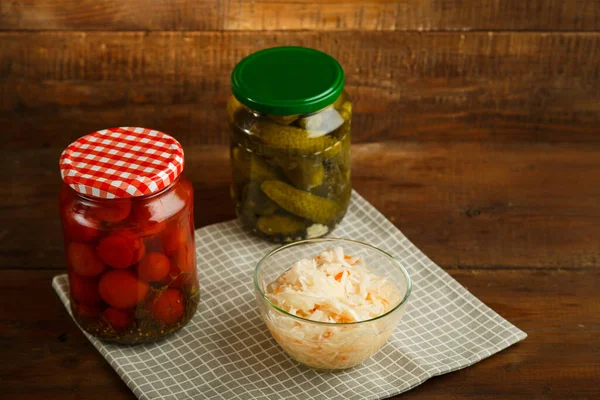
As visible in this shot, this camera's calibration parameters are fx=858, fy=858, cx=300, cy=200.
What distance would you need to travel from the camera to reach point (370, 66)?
167 centimetres

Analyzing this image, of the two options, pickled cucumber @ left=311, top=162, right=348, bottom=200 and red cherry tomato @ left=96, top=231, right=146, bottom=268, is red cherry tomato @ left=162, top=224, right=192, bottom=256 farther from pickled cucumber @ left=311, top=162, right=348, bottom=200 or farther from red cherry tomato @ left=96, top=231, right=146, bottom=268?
pickled cucumber @ left=311, top=162, right=348, bottom=200

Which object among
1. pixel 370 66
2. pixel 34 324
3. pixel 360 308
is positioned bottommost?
pixel 34 324

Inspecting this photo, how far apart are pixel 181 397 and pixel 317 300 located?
220 millimetres

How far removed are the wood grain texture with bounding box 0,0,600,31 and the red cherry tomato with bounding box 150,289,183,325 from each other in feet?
2.11

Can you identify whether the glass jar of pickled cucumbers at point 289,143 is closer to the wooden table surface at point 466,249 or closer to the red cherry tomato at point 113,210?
the wooden table surface at point 466,249

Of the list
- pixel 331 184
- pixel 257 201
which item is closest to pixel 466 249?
pixel 331 184

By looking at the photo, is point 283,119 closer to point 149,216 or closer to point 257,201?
point 257,201

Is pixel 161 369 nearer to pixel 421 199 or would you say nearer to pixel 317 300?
pixel 317 300

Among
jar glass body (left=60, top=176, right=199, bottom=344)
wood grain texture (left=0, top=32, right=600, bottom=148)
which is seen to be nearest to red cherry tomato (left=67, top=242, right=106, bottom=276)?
jar glass body (left=60, top=176, right=199, bottom=344)

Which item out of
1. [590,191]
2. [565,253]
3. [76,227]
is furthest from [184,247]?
[590,191]

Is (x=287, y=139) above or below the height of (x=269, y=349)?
above

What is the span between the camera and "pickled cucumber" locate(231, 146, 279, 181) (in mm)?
1346

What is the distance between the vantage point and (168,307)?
1.18 metres

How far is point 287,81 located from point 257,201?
200mm
